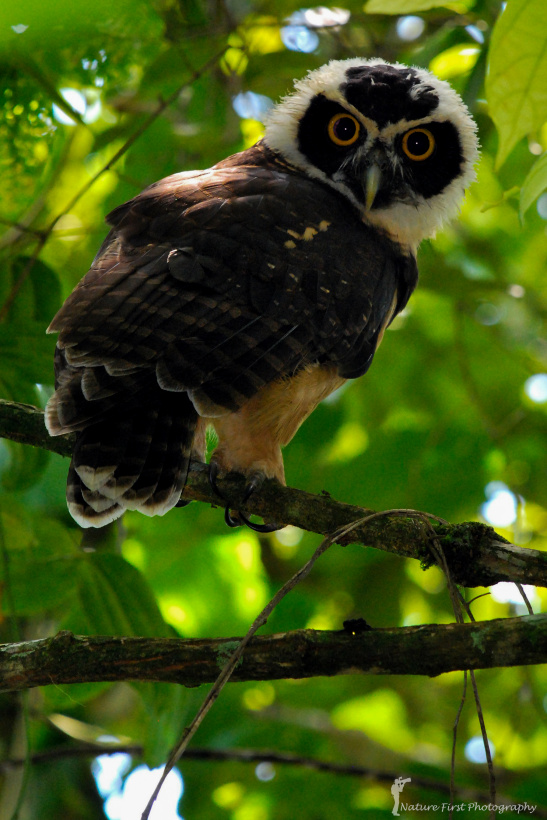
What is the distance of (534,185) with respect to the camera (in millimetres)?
1521

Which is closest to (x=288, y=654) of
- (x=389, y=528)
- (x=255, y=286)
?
(x=389, y=528)

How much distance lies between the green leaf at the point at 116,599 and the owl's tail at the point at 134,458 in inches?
6.9

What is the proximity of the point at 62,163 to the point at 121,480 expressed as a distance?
2.14 meters

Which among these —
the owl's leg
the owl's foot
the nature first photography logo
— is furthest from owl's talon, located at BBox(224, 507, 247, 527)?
the nature first photography logo

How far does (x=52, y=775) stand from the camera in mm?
3768

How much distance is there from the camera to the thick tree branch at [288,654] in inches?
55.9

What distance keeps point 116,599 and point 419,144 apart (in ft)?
6.57

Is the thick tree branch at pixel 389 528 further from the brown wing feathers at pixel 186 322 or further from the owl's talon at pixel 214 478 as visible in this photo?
the brown wing feathers at pixel 186 322

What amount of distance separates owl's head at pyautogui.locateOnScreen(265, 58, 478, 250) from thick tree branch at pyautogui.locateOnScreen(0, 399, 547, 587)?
126cm

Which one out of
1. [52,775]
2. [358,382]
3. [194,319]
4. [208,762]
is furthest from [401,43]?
[52,775]

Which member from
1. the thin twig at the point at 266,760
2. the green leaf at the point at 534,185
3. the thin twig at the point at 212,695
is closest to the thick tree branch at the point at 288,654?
the thin twig at the point at 212,695

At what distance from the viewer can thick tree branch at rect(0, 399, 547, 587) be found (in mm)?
1714

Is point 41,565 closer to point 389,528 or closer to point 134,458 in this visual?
point 134,458

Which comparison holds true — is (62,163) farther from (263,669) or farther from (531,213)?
(263,669)
